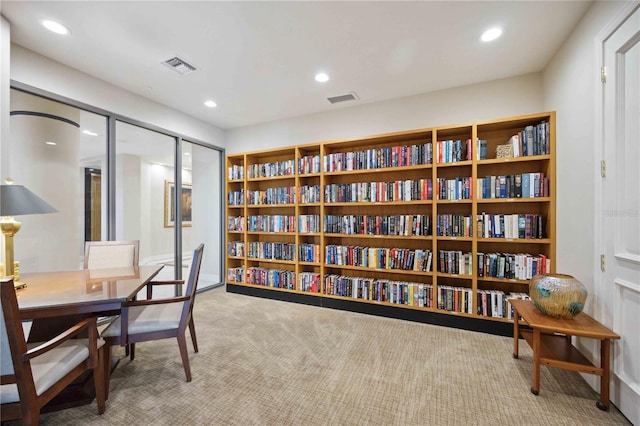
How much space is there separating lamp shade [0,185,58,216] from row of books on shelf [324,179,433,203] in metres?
2.70

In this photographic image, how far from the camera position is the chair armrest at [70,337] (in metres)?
1.19

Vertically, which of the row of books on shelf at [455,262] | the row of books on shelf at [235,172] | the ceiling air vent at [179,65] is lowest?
the row of books on shelf at [455,262]

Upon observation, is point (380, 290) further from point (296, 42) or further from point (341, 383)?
point (296, 42)

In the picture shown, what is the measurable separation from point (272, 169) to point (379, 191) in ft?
5.53

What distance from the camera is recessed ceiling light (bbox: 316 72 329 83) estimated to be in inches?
→ 108

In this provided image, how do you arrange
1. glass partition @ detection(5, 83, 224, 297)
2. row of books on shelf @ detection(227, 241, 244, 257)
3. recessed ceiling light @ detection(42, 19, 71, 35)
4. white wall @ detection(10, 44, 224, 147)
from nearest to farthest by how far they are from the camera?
recessed ceiling light @ detection(42, 19, 71, 35) → white wall @ detection(10, 44, 224, 147) → glass partition @ detection(5, 83, 224, 297) → row of books on shelf @ detection(227, 241, 244, 257)

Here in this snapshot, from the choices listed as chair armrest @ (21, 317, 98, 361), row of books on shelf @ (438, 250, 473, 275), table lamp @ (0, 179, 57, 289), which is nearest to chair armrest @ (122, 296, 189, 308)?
chair armrest @ (21, 317, 98, 361)

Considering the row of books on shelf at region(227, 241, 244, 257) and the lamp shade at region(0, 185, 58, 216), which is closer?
the lamp shade at region(0, 185, 58, 216)

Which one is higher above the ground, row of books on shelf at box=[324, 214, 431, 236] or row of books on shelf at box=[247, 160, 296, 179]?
row of books on shelf at box=[247, 160, 296, 179]

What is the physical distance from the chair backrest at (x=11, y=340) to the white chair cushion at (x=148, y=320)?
61 centimetres

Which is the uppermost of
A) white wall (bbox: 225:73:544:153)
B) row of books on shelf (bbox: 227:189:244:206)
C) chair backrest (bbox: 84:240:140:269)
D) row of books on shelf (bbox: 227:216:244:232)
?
white wall (bbox: 225:73:544:153)

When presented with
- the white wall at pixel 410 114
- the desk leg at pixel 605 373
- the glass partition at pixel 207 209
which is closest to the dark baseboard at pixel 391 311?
the glass partition at pixel 207 209

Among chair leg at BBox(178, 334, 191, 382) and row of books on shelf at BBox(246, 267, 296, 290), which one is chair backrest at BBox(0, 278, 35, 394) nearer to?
chair leg at BBox(178, 334, 191, 382)

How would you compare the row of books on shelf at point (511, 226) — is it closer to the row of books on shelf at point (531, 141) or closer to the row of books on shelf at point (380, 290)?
the row of books on shelf at point (531, 141)
